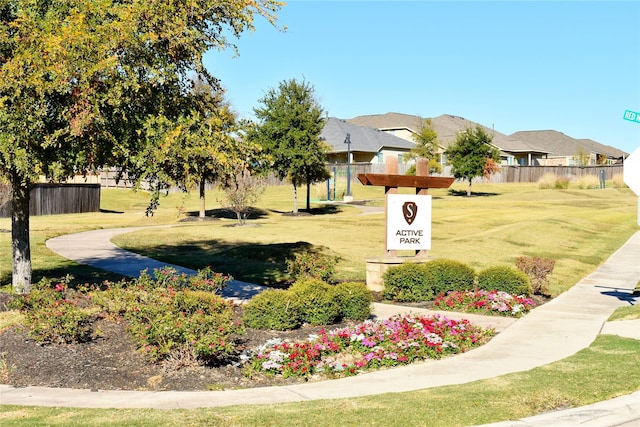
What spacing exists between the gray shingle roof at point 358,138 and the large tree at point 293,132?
90.2 ft

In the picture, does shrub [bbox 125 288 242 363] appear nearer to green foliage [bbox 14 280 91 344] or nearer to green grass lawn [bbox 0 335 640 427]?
green foliage [bbox 14 280 91 344]

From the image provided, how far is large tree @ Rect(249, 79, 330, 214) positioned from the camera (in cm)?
4322

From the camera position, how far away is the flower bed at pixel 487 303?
1399 centimetres

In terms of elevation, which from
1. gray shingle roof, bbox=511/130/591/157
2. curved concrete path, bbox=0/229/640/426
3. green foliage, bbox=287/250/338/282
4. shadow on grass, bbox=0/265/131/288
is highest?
gray shingle roof, bbox=511/130/591/157

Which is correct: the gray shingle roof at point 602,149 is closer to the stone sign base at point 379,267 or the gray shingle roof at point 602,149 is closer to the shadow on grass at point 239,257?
the shadow on grass at point 239,257

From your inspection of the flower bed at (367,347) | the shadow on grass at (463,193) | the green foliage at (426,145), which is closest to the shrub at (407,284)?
the flower bed at (367,347)

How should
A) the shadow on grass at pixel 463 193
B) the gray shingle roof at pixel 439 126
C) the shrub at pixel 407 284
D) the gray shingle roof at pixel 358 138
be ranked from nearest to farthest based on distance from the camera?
the shrub at pixel 407 284 < the shadow on grass at pixel 463 193 < the gray shingle roof at pixel 358 138 < the gray shingle roof at pixel 439 126

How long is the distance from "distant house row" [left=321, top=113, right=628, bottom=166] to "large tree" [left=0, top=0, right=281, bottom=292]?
166 ft

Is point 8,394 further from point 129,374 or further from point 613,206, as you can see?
point 613,206

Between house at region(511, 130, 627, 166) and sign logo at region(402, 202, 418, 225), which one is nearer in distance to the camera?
sign logo at region(402, 202, 418, 225)

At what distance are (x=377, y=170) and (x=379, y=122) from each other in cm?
1950

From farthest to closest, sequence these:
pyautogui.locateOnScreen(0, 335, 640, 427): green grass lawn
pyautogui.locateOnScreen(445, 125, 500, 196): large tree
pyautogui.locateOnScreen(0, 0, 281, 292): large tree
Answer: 1. pyautogui.locateOnScreen(445, 125, 500, 196): large tree
2. pyautogui.locateOnScreen(0, 0, 281, 292): large tree
3. pyautogui.locateOnScreen(0, 335, 640, 427): green grass lawn

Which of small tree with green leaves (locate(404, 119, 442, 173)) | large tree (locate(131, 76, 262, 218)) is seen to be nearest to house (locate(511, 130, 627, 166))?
small tree with green leaves (locate(404, 119, 442, 173))

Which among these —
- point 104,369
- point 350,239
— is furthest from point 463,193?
point 104,369
